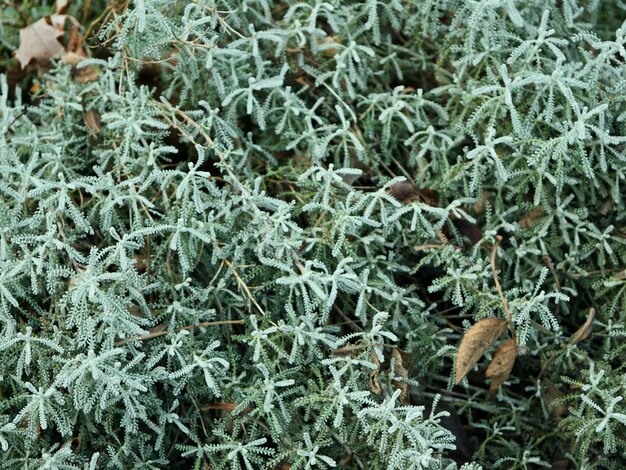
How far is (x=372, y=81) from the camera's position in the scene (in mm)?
2645

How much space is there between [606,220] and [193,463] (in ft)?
4.52

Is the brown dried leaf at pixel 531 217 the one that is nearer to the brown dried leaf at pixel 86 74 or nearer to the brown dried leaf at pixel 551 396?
the brown dried leaf at pixel 551 396

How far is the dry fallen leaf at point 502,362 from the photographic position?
2.17m

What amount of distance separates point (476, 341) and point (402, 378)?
0.23m

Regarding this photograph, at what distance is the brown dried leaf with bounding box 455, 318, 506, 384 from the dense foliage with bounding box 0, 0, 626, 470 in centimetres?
4

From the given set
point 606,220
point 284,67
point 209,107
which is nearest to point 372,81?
point 284,67

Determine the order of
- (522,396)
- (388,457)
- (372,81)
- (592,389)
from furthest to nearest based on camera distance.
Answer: (372,81) → (522,396) → (592,389) → (388,457)

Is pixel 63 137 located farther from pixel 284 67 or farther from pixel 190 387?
pixel 190 387

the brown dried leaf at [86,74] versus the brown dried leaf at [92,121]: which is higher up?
the brown dried leaf at [86,74]

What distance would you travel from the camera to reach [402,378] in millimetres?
2100

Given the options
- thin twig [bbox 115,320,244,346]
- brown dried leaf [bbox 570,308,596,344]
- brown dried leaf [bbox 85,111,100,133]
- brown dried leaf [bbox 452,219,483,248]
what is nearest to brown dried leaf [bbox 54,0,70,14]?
brown dried leaf [bbox 85,111,100,133]

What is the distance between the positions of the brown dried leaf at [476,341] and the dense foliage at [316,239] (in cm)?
4

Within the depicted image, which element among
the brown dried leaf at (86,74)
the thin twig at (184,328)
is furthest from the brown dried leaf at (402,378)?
the brown dried leaf at (86,74)

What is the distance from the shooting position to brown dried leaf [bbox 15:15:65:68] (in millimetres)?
2777
